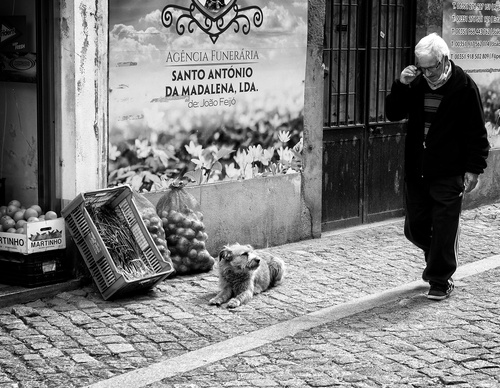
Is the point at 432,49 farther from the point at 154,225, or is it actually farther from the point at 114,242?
the point at 114,242

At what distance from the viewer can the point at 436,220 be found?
7633 mm

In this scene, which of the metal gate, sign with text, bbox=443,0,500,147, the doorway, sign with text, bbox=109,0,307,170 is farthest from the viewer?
sign with text, bbox=443,0,500,147

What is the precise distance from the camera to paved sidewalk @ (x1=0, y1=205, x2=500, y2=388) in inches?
233

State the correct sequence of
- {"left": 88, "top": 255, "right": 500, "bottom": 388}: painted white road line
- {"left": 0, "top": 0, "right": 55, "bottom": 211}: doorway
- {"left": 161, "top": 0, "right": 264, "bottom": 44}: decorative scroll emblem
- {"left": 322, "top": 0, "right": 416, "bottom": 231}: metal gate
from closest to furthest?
{"left": 88, "top": 255, "right": 500, "bottom": 388}: painted white road line, {"left": 0, "top": 0, "right": 55, "bottom": 211}: doorway, {"left": 161, "top": 0, "right": 264, "bottom": 44}: decorative scroll emblem, {"left": 322, "top": 0, "right": 416, "bottom": 231}: metal gate

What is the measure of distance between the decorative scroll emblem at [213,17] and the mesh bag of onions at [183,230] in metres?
1.33

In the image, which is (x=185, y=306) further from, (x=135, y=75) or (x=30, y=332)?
(x=135, y=75)

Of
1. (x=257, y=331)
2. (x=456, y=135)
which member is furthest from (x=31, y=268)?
(x=456, y=135)

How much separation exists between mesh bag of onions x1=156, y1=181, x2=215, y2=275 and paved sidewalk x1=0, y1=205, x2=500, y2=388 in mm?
124

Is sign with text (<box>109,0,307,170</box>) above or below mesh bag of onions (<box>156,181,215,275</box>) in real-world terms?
above

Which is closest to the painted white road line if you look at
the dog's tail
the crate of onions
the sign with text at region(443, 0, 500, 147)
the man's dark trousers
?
the man's dark trousers

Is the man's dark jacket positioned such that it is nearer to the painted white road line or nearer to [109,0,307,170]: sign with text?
the painted white road line

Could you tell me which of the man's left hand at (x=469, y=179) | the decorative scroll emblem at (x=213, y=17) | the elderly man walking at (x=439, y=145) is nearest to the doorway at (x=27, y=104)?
the decorative scroll emblem at (x=213, y=17)

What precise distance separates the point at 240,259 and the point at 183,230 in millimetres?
906

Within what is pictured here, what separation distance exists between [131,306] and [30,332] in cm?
90
